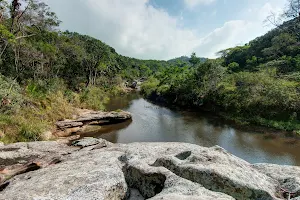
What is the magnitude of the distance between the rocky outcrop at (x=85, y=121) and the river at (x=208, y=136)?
41.6 inches

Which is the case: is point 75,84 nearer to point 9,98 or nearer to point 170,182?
point 9,98

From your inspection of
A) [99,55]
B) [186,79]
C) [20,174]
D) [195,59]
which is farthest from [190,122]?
[195,59]

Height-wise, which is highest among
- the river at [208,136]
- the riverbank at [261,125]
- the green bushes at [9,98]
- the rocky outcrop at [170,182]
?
the green bushes at [9,98]

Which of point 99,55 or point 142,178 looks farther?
point 99,55

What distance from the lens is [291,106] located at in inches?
969

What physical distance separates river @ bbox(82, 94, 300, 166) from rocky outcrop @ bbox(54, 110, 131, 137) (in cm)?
106

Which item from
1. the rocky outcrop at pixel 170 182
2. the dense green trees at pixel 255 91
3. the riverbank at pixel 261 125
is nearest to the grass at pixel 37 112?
the rocky outcrop at pixel 170 182

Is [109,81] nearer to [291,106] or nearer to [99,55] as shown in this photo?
[99,55]

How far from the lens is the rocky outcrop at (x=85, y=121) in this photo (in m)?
20.8

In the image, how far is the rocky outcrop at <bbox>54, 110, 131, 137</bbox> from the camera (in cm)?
2081

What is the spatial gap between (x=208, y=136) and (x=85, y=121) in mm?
13760

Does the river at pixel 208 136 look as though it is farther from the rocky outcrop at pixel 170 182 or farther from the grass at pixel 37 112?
the rocky outcrop at pixel 170 182

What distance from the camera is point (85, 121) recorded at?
2370 cm

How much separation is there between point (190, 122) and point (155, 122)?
4.70m
